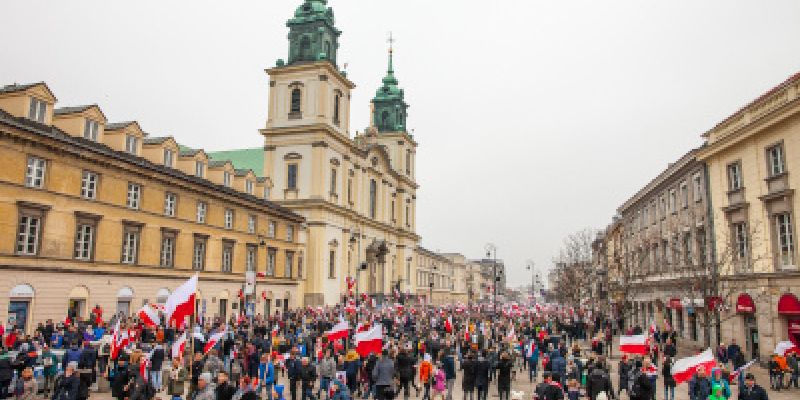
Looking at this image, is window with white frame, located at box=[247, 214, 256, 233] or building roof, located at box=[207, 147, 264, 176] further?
building roof, located at box=[207, 147, 264, 176]

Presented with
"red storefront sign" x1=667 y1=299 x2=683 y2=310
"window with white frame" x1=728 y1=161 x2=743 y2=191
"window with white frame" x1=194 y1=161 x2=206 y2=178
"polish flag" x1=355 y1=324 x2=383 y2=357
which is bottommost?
"polish flag" x1=355 y1=324 x2=383 y2=357

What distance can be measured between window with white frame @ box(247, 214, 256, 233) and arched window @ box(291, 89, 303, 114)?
1842cm

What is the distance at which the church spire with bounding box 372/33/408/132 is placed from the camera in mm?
86000

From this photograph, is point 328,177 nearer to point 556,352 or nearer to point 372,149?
point 372,149

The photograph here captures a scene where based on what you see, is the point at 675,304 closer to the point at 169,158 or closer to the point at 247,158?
the point at 169,158

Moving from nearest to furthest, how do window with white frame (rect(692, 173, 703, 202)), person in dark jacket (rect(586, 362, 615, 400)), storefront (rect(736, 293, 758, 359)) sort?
1. person in dark jacket (rect(586, 362, 615, 400))
2. storefront (rect(736, 293, 758, 359))
3. window with white frame (rect(692, 173, 703, 202))

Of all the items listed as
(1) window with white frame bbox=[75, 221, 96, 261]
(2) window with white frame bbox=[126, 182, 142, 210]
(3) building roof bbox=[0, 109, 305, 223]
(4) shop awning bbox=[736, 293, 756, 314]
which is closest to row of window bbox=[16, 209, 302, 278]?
(1) window with white frame bbox=[75, 221, 96, 261]

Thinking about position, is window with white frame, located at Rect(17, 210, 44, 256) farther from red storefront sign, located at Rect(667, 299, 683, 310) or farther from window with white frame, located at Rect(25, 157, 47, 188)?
red storefront sign, located at Rect(667, 299, 683, 310)

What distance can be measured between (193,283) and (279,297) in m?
33.2

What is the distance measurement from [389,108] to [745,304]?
6546 cm

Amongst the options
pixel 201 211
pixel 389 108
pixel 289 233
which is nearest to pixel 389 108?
pixel 389 108

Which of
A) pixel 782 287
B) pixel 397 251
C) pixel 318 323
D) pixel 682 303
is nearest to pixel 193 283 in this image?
pixel 318 323

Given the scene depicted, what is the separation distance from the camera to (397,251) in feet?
261

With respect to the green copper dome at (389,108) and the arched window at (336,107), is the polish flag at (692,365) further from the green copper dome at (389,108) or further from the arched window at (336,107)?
the green copper dome at (389,108)
